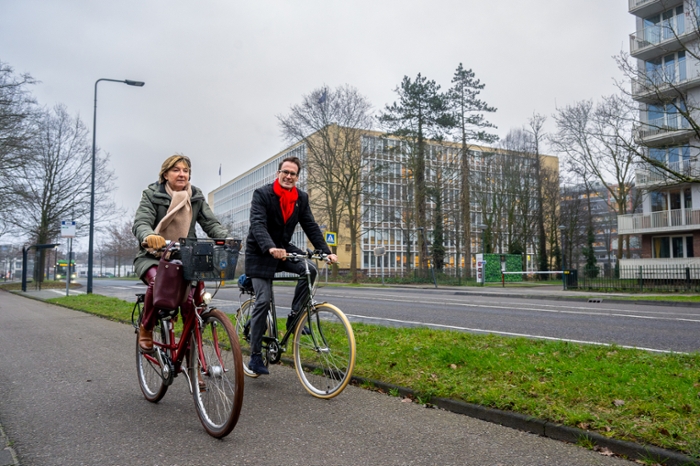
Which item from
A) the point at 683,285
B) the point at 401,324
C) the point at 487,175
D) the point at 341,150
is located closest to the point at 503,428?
the point at 401,324

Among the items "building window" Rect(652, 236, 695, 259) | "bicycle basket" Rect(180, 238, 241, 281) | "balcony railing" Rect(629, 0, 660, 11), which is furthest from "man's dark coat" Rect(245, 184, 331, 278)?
"balcony railing" Rect(629, 0, 660, 11)

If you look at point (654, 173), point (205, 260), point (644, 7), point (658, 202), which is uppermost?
point (644, 7)

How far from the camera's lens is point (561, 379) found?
4.68m

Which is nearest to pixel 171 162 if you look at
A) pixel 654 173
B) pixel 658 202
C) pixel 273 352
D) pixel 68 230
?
pixel 273 352

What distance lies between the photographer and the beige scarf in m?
4.30

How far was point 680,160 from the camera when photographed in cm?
3064

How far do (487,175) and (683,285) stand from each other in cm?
2559

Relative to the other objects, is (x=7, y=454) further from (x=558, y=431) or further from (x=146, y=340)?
(x=558, y=431)

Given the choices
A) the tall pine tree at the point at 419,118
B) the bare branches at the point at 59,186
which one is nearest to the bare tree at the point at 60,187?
the bare branches at the point at 59,186

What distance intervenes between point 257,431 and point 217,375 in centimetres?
48

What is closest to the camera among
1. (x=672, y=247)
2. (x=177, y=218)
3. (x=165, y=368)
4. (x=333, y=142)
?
(x=165, y=368)

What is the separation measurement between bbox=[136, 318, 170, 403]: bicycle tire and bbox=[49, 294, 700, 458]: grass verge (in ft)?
5.97

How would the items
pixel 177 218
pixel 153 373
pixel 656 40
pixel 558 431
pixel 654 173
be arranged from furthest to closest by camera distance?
pixel 656 40 → pixel 654 173 → pixel 153 373 → pixel 177 218 → pixel 558 431

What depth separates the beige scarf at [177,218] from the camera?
14.1 feet
